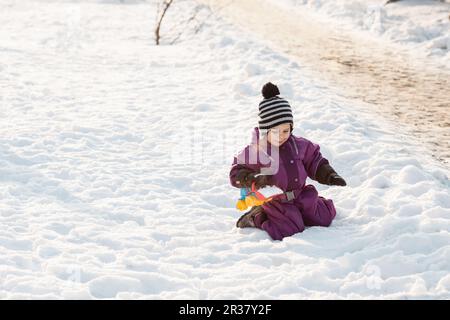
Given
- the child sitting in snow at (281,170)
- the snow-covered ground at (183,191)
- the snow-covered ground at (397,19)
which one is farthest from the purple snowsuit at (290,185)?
the snow-covered ground at (397,19)

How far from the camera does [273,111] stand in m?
4.09

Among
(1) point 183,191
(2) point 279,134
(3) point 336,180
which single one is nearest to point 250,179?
(2) point 279,134

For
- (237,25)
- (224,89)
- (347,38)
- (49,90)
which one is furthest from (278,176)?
(237,25)

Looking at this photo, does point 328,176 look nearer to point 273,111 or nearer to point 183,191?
point 273,111

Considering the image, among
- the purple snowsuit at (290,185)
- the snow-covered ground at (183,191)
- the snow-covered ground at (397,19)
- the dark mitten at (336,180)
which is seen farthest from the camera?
the snow-covered ground at (397,19)

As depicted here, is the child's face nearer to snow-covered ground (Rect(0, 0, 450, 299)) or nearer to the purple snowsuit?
the purple snowsuit

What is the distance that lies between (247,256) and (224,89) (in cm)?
482

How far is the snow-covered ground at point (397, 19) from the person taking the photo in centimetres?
1087

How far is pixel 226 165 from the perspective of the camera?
6.04 m

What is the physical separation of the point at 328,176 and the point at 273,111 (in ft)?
2.06

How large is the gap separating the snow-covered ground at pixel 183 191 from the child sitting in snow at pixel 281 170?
0.13 meters

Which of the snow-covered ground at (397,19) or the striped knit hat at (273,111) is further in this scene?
the snow-covered ground at (397,19)

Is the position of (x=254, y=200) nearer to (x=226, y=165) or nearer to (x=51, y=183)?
(x=226, y=165)

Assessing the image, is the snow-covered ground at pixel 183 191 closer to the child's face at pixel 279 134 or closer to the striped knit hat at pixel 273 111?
the child's face at pixel 279 134
